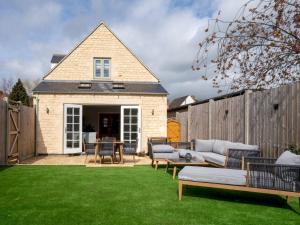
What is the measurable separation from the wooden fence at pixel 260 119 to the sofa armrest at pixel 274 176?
1.34 m

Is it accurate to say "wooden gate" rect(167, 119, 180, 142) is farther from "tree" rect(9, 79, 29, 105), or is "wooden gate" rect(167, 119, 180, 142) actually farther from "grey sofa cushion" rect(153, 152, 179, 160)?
"tree" rect(9, 79, 29, 105)

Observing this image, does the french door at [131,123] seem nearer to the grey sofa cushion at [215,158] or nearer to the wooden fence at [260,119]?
the wooden fence at [260,119]

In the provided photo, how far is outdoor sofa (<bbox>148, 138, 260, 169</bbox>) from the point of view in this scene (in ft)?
23.4

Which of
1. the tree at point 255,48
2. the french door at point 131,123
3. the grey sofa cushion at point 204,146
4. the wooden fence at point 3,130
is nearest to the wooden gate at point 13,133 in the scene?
the wooden fence at point 3,130

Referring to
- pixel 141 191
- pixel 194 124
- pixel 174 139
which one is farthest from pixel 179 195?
pixel 174 139

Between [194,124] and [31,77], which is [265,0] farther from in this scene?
[31,77]

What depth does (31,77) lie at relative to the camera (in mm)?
40469

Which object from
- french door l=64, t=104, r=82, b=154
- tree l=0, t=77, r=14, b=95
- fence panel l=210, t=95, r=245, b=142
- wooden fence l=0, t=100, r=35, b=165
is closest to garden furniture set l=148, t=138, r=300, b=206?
fence panel l=210, t=95, r=245, b=142

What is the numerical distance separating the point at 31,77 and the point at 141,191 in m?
39.0

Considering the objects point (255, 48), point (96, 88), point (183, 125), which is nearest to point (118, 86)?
point (96, 88)

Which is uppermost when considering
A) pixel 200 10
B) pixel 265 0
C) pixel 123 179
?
pixel 200 10

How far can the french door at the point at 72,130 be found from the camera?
1300 cm

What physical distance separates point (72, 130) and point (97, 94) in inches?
80.3

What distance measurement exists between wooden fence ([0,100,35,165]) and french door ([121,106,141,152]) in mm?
4066
